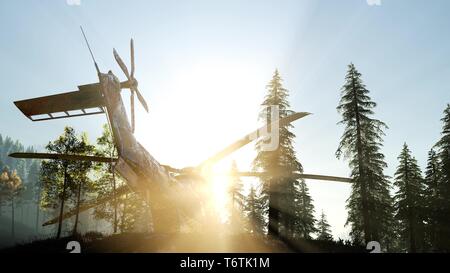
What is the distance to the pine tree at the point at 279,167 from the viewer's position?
20.9 meters

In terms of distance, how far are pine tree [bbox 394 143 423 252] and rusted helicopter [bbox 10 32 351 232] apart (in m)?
23.9

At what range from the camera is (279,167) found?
21.6 m

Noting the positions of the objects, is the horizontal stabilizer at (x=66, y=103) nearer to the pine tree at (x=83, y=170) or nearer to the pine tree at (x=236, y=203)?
the pine tree at (x=83, y=170)

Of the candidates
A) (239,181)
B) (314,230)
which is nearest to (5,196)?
(239,181)

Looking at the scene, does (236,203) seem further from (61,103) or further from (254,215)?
(61,103)

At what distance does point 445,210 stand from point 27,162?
17628 cm

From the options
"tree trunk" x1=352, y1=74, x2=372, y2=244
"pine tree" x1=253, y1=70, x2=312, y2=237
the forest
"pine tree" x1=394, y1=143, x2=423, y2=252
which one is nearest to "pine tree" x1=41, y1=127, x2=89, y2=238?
the forest

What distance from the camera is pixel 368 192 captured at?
69.0 feet

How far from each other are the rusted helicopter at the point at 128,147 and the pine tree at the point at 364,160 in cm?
1126

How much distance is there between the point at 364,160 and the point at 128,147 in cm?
1903

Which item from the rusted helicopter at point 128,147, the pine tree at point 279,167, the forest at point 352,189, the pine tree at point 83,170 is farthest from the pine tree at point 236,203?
the rusted helicopter at point 128,147

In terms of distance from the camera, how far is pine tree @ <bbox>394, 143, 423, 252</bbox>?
28.9 meters

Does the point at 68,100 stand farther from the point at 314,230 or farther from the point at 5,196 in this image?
the point at 5,196

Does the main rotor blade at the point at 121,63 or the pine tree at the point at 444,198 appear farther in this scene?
the pine tree at the point at 444,198
